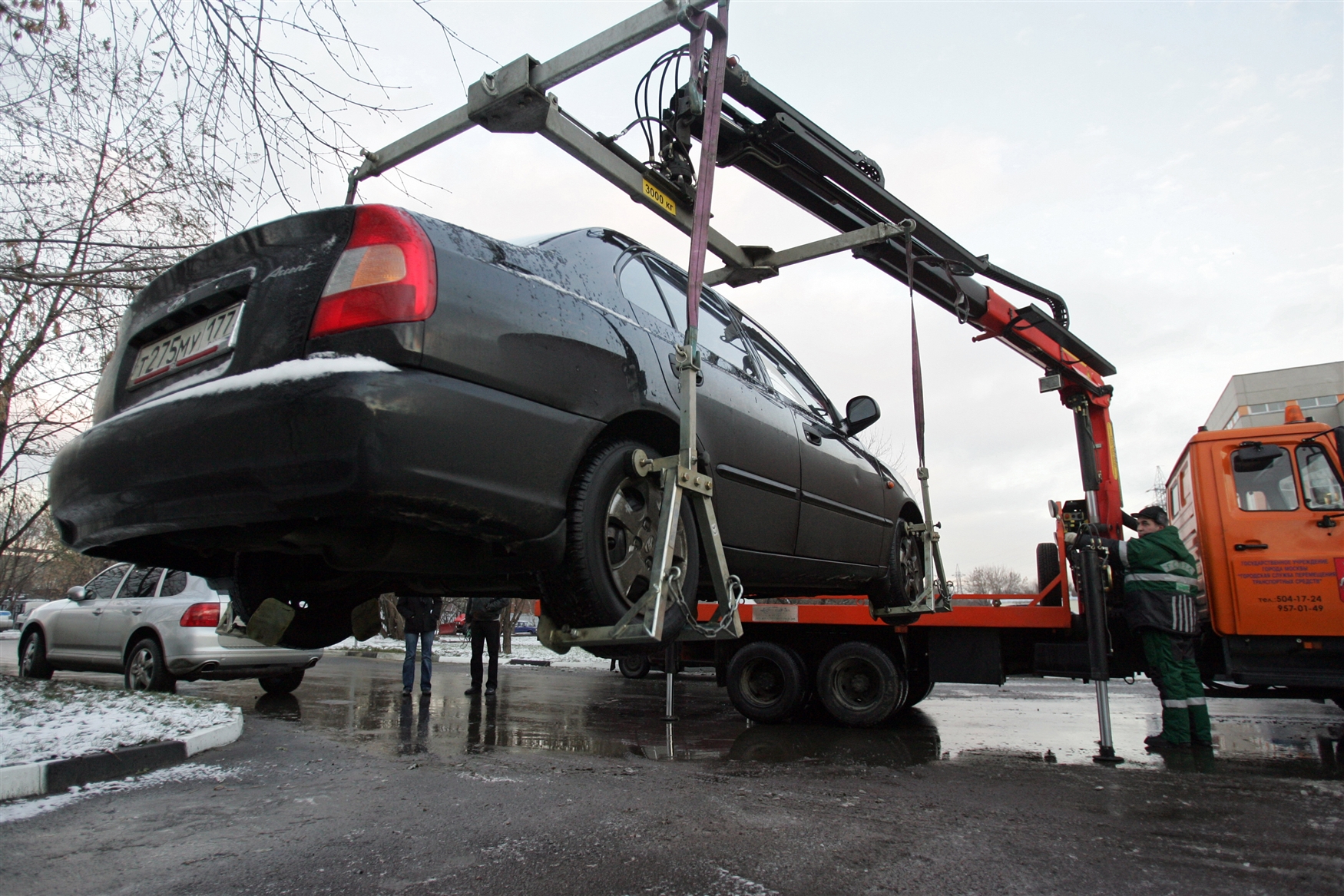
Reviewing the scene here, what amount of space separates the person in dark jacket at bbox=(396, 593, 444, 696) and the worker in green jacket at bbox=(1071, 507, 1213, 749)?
18.9 ft

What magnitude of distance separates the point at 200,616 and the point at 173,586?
0.54m

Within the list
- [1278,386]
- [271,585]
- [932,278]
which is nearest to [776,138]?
[932,278]

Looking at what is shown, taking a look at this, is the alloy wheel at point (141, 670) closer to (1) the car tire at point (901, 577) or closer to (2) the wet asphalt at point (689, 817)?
(2) the wet asphalt at point (689, 817)

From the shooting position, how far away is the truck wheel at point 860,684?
6.58 metres

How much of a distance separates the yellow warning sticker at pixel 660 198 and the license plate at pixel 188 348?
1.45 m

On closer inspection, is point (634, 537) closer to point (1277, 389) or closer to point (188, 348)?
point (188, 348)

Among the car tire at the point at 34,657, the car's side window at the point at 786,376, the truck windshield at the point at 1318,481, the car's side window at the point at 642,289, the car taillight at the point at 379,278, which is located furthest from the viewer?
the car tire at the point at 34,657

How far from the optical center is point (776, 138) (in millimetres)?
4102

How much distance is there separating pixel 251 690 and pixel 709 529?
8393 mm

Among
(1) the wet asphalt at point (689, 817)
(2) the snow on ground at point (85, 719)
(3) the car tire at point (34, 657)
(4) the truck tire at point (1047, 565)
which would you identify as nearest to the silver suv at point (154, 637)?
(3) the car tire at point (34, 657)

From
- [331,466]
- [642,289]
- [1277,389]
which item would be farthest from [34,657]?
[1277,389]

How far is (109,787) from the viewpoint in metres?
3.56

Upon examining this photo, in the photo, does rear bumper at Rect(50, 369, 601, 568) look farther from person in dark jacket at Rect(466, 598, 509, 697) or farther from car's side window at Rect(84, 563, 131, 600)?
car's side window at Rect(84, 563, 131, 600)

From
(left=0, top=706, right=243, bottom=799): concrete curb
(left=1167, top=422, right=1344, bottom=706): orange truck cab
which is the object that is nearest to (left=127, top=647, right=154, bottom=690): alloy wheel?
(left=0, top=706, right=243, bottom=799): concrete curb
